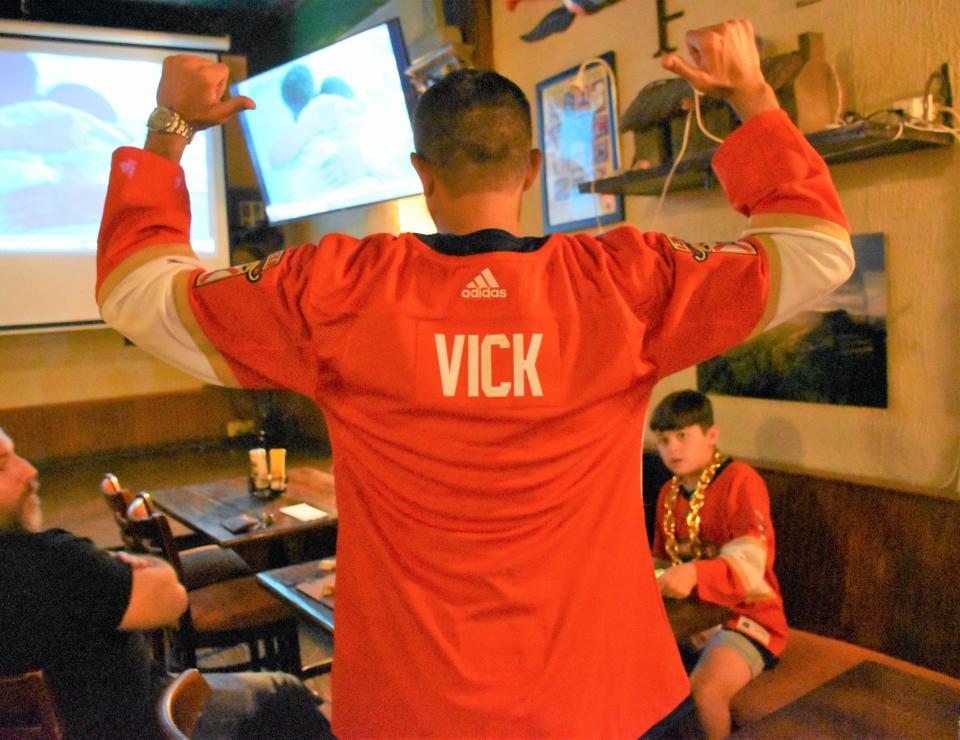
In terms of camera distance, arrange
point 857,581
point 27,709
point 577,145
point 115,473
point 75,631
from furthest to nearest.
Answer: point 115,473, point 577,145, point 857,581, point 75,631, point 27,709

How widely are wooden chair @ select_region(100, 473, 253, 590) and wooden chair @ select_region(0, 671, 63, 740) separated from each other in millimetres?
1428

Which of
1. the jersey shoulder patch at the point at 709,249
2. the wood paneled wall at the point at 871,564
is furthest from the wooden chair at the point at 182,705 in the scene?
the wood paneled wall at the point at 871,564

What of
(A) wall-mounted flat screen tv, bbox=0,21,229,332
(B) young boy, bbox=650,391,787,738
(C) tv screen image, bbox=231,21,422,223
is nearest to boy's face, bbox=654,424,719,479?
(B) young boy, bbox=650,391,787,738

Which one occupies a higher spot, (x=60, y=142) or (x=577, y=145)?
(x=60, y=142)

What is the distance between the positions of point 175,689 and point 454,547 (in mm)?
538

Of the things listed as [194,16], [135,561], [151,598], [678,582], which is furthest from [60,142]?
[678,582]

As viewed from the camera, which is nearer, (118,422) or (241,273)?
(241,273)

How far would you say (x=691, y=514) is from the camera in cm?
228

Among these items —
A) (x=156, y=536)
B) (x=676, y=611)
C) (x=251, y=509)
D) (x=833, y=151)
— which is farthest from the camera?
(x=251, y=509)

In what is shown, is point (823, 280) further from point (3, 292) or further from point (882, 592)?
point (3, 292)

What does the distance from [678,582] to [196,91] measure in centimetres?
143

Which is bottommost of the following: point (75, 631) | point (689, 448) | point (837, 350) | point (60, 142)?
point (75, 631)

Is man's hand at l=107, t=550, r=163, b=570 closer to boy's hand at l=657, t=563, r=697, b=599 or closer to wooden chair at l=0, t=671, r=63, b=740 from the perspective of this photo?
wooden chair at l=0, t=671, r=63, b=740

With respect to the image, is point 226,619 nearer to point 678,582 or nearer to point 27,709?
point 27,709
